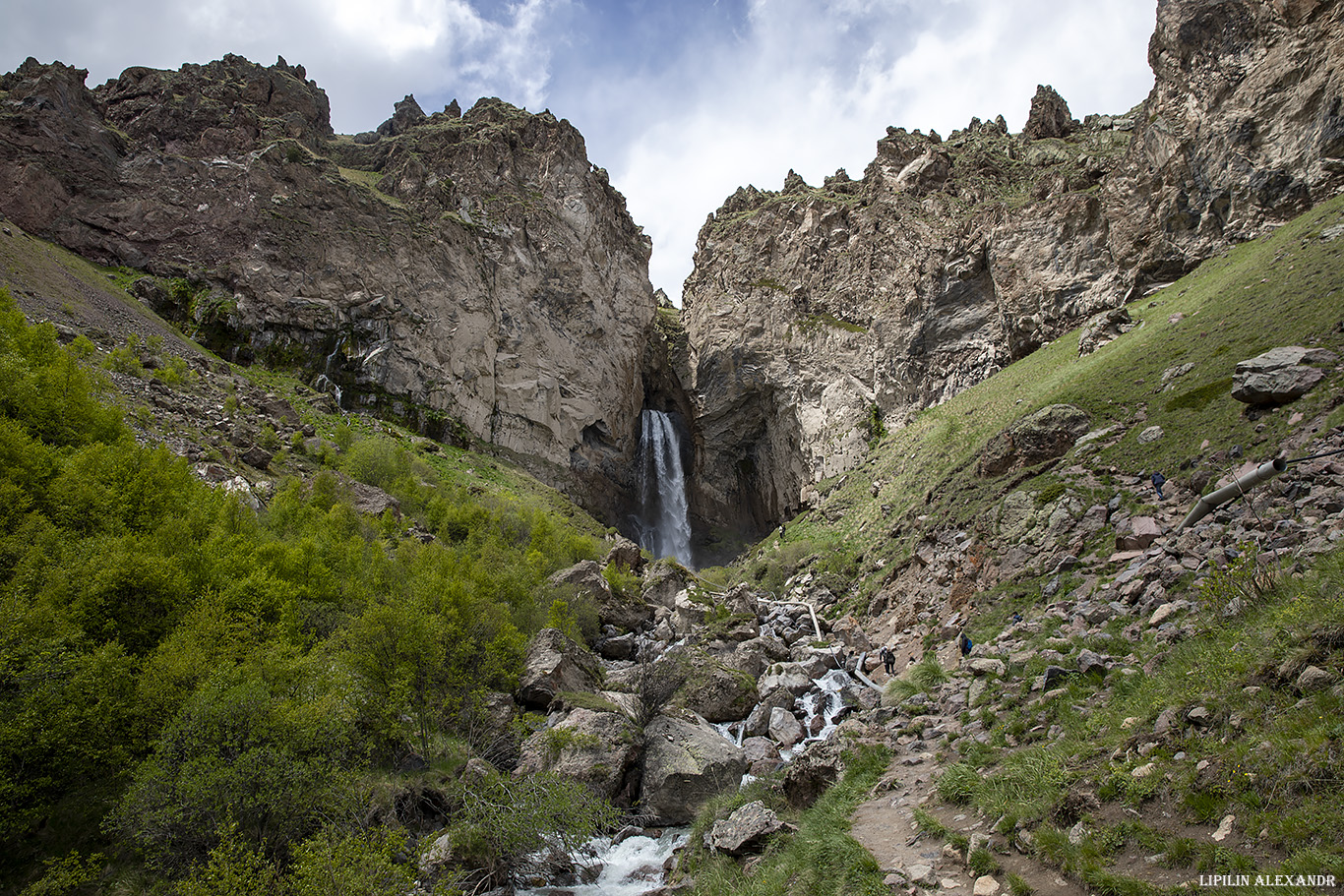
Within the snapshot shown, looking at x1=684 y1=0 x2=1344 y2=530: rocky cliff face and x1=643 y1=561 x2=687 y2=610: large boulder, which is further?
x1=643 y1=561 x2=687 y2=610: large boulder

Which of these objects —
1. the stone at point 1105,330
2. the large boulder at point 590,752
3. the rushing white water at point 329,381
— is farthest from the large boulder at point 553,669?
the rushing white water at point 329,381

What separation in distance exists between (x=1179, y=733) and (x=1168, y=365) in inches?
933

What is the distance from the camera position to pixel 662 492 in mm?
75438

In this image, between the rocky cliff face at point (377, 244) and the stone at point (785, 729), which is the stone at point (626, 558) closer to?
the rocky cliff face at point (377, 244)

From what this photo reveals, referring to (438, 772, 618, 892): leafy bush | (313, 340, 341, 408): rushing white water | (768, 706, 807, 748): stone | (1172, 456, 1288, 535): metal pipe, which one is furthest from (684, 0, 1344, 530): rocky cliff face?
(438, 772, 618, 892): leafy bush

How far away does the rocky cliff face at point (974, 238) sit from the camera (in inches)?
1423

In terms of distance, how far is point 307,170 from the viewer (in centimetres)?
6594

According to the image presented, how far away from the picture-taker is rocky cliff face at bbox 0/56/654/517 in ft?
190

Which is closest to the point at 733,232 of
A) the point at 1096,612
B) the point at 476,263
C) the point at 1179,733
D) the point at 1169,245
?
the point at 476,263

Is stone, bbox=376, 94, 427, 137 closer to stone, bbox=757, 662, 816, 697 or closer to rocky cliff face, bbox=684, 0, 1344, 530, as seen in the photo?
rocky cliff face, bbox=684, 0, 1344, 530

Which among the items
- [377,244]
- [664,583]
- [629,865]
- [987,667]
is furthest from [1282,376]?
[377,244]

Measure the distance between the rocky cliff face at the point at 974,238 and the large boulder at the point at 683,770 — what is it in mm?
44292

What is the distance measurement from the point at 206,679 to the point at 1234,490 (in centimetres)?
2515

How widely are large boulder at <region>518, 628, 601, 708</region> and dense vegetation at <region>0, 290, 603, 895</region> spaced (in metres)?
0.79
